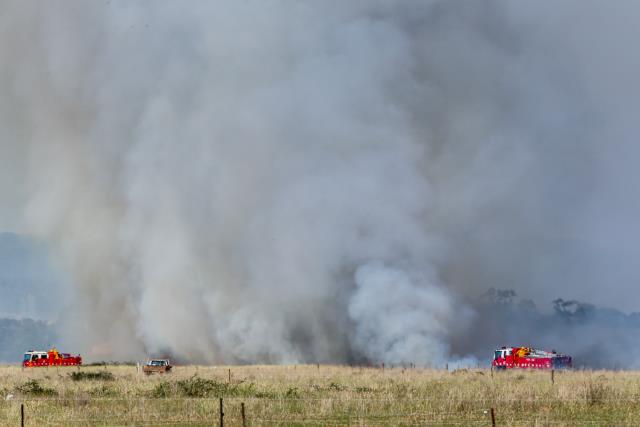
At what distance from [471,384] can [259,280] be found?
2494 inches

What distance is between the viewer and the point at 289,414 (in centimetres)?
3509

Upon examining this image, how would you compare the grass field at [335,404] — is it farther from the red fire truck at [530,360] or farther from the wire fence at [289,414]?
the red fire truck at [530,360]

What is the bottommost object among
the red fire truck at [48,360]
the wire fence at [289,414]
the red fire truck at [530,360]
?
the wire fence at [289,414]

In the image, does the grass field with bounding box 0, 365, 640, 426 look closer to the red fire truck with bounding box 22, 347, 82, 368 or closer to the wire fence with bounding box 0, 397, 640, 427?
the wire fence with bounding box 0, 397, 640, 427

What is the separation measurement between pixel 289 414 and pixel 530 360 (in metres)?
45.1

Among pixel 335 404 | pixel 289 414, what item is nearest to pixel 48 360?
pixel 335 404

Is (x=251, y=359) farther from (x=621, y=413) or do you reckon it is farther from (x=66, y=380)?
(x=621, y=413)

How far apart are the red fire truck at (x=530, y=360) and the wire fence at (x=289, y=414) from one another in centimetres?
3922

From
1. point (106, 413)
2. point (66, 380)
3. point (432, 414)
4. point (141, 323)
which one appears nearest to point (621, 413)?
point (432, 414)

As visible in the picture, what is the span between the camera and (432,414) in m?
33.9

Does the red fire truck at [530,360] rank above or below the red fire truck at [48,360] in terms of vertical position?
below

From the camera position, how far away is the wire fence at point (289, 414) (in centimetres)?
3247

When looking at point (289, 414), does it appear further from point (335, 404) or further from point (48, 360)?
point (48, 360)

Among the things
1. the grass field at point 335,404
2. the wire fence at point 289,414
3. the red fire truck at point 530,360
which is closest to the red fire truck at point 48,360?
the red fire truck at point 530,360
